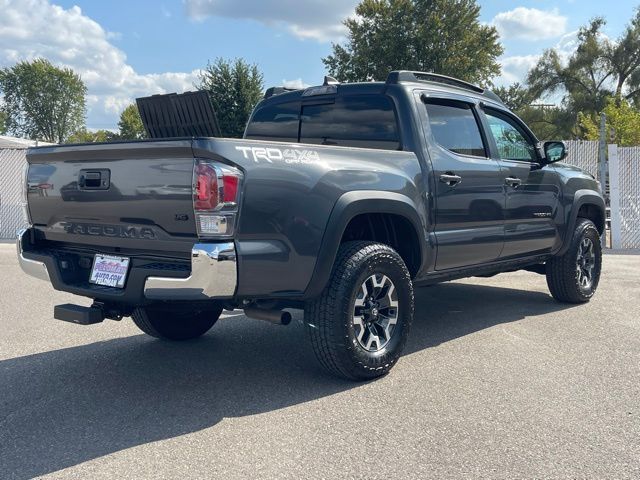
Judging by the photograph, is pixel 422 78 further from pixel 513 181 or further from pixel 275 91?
pixel 275 91

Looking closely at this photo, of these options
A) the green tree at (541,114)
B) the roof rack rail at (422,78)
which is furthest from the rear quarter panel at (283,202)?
the green tree at (541,114)

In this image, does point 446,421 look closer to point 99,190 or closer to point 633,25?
point 99,190

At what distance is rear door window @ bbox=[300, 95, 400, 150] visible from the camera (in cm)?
466

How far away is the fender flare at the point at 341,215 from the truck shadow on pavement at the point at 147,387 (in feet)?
2.40

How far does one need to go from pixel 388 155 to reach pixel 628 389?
213 cm

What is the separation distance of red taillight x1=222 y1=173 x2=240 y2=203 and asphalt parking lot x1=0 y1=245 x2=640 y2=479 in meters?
1.21

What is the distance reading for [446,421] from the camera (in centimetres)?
340

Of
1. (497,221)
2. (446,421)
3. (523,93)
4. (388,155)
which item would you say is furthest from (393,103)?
(523,93)

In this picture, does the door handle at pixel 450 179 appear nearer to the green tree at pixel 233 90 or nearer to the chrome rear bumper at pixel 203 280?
the chrome rear bumper at pixel 203 280

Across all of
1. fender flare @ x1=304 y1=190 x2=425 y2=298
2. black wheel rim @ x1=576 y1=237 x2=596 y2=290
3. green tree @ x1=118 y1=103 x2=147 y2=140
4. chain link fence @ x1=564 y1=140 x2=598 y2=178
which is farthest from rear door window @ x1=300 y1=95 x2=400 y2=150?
green tree @ x1=118 y1=103 x2=147 y2=140

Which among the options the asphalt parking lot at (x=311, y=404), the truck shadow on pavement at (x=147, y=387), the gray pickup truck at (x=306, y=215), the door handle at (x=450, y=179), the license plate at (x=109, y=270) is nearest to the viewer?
the asphalt parking lot at (x=311, y=404)

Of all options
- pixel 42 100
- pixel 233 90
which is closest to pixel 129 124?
pixel 42 100

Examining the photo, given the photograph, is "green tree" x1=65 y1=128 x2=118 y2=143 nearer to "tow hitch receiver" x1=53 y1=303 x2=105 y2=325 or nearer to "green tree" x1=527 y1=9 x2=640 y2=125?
"green tree" x1=527 y1=9 x2=640 y2=125

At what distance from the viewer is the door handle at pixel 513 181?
5323mm
